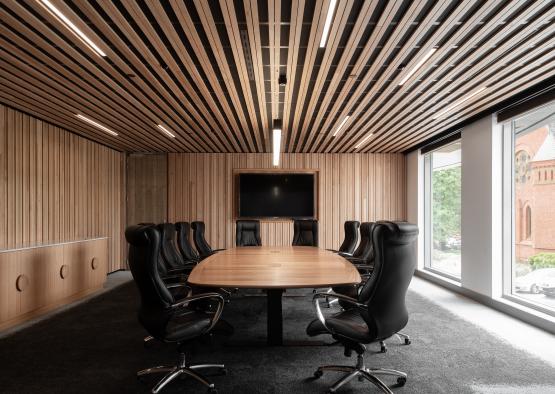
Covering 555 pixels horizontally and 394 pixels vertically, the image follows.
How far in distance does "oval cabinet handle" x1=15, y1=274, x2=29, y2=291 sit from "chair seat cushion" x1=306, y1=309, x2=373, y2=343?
156 inches

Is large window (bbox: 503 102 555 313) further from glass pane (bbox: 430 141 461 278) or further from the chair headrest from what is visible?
the chair headrest

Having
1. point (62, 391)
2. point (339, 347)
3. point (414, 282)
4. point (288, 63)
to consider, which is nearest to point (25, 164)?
point (62, 391)

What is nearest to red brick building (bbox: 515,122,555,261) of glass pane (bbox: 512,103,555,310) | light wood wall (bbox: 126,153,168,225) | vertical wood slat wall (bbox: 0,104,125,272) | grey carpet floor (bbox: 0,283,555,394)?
glass pane (bbox: 512,103,555,310)

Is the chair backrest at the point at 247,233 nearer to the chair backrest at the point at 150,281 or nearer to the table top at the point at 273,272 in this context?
the table top at the point at 273,272

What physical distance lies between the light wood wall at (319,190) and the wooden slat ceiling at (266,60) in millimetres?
2858

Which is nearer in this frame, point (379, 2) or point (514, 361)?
point (379, 2)

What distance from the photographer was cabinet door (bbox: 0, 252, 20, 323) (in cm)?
422

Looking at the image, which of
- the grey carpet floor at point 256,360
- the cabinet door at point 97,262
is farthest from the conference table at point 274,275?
the cabinet door at point 97,262

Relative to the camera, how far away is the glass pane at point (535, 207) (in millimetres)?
4512

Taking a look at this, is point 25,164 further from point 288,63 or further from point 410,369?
point 410,369

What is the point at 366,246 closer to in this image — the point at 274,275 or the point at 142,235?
the point at 274,275

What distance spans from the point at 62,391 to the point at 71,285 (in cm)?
329

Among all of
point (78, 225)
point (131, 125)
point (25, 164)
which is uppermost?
point (131, 125)

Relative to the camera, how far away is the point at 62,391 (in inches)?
107
